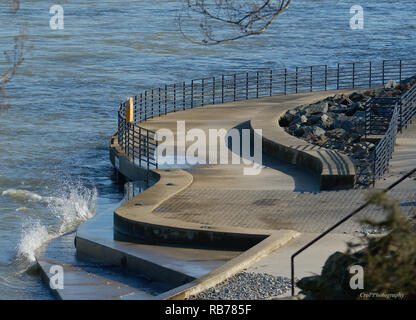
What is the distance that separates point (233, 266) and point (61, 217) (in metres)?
11.3

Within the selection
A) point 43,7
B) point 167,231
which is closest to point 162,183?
point 167,231

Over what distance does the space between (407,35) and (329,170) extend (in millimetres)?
56545

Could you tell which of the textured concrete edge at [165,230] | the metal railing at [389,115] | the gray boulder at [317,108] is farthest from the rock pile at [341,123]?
the textured concrete edge at [165,230]

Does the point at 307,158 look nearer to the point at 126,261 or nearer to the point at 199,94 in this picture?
the point at 126,261

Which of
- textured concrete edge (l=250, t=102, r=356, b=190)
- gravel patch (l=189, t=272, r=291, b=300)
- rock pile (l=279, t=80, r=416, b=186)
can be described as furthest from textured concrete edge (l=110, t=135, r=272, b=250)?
rock pile (l=279, t=80, r=416, b=186)

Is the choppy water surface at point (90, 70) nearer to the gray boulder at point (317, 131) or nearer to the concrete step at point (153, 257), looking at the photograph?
the concrete step at point (153, 257)

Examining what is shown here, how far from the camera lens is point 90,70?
5388cm

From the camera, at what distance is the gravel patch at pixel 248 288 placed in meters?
12.4

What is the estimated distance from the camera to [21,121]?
129 feet

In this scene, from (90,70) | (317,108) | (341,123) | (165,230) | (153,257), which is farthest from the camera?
(90,70)

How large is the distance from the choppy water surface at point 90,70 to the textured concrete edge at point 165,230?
79.6 inches

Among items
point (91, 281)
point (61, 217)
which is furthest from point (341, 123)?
point (91, 281)

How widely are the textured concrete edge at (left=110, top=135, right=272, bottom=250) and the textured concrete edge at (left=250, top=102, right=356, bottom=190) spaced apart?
133 inches

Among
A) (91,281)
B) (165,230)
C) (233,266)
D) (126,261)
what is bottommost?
(91,281)
